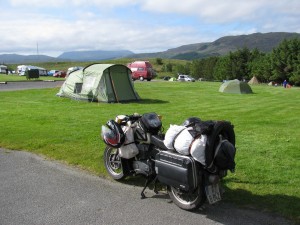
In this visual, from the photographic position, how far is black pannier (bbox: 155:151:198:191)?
5164mm

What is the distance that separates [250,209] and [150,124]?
6.87ft

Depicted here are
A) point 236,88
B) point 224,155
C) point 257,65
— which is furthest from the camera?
point 257,65

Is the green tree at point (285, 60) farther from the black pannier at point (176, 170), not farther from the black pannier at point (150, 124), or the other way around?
the black pannier at point (176, 170)

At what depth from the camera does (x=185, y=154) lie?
5.31 m

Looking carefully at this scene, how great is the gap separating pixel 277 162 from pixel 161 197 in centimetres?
324

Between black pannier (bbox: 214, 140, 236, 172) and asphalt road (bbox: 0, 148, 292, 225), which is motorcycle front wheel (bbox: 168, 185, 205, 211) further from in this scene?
black pannier (bbox: 214, 140, 236, 172)

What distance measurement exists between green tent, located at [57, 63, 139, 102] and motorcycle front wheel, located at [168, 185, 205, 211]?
15201mm

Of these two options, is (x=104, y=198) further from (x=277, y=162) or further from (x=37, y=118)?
(x=37, y=118)

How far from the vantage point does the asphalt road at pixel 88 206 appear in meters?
5.18

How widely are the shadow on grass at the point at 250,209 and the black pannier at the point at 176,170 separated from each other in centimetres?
52

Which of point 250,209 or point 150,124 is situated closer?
point 250,209

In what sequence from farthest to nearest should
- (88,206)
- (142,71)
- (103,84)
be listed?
1. (142,71)
2. (103,84)
3. (88,206)

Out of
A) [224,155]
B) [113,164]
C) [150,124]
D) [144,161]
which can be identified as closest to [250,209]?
Result: [224,155]

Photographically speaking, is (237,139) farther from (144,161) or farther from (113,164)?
(144,161)
